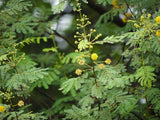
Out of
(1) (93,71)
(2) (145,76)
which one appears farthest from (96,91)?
(2) (145,76)

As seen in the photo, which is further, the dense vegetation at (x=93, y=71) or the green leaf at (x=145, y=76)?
the green leaf at (x=145, y=76)

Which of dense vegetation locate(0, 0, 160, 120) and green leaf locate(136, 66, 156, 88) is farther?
green leaf locate(136, 66, 156, 88)

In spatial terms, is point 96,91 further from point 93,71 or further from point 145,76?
point 145,76

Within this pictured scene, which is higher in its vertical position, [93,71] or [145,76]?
[93,71]

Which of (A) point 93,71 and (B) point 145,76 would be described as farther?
(B) point 145,76

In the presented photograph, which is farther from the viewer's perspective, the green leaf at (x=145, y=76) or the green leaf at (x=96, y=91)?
the green leaf at (x=145, y=76)

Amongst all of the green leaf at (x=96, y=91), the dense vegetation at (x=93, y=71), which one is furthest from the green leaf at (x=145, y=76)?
the green leaf at (x=96, y=91)

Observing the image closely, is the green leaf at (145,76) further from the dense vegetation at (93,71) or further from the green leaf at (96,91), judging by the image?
the green leaf at (96,91)

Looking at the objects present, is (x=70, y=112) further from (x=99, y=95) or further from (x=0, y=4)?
(x=0, y=4)

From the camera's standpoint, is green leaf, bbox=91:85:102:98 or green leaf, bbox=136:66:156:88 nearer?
green leaf, bbox=91:85:102:98

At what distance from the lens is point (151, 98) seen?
1.73m

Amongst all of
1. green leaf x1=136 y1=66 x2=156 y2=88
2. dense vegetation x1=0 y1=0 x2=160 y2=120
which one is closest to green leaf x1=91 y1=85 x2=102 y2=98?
dense vegetation x1=0 y1=0 x2=160 y2=120

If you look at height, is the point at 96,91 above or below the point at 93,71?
below

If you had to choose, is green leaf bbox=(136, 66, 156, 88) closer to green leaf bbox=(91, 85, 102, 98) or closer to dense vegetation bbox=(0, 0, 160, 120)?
dense vegetation bbox=(0, 0, 160, 120)
